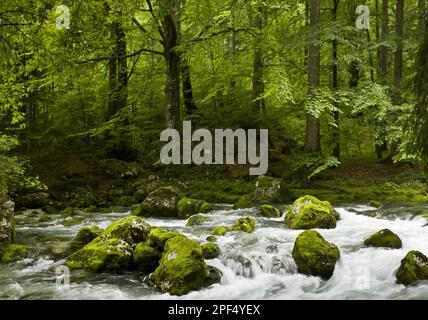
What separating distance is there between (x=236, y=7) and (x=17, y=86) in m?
6.71

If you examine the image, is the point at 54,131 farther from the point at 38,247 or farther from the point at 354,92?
the point at 354,92

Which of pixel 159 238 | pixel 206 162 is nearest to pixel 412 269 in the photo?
pixel 159 238

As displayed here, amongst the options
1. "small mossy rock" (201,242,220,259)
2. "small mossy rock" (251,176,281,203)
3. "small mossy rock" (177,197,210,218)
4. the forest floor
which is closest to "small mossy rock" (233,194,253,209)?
"small mossy rock" (251,176,281,203)

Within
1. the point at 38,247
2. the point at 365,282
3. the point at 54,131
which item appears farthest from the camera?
the point at 54,131

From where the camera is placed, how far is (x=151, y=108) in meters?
18.7

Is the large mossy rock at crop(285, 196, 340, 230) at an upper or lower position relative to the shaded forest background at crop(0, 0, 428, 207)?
lower

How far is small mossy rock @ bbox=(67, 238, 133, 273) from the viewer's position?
7.75 metres

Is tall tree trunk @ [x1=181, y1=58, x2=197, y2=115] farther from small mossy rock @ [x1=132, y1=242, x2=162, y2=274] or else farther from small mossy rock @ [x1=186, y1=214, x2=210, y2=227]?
small mossy rock @ [x1=132, y1=242, x2=162, y2=274]

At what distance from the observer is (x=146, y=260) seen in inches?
311

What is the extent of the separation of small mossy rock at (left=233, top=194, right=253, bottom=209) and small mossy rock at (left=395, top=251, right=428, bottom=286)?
6.28 meters

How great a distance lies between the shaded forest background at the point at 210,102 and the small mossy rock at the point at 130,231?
556 centimetres

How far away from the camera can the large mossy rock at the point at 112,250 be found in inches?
306

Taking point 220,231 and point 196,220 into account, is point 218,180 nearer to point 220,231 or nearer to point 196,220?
point 196,220

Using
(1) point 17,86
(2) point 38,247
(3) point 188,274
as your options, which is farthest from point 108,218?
(3) point 188,274
